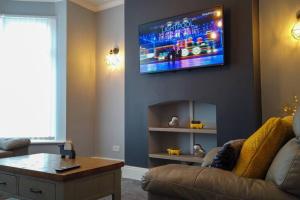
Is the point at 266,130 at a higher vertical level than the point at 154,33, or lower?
lower

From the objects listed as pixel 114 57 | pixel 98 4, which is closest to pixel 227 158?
pixel 114 57

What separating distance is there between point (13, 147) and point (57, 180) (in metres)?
2.00

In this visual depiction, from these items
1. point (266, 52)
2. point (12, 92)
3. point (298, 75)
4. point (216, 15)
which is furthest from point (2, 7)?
point (298, 75)

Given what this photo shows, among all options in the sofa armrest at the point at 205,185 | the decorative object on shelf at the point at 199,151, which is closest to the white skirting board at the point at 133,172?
the decorative object on shelf at the point at 199,151

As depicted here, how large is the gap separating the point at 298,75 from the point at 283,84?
187mm

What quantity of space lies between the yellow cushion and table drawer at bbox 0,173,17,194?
5.27 feet

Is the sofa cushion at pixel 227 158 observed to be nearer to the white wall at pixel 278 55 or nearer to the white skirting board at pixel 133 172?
the white wall at pixel 278 55

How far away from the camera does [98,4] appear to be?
5.27 metres

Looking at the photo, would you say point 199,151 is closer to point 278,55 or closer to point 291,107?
point 291,107

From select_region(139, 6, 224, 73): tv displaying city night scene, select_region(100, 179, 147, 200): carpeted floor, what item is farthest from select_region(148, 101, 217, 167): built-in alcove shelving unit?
select_region(139, 6, 224, 73): tv displaying city night scene

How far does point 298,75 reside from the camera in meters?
3.33

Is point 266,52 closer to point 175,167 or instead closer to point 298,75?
point 298,75

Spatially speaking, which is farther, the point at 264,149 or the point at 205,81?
the point at 205,81

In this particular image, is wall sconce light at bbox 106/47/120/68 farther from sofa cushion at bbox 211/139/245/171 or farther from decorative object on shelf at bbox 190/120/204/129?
sofa cushion at bbox 211/139/245/171
